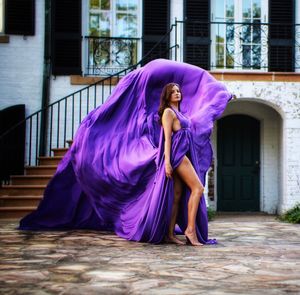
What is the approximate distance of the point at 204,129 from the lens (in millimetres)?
6609

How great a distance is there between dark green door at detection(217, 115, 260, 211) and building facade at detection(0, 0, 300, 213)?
2cm

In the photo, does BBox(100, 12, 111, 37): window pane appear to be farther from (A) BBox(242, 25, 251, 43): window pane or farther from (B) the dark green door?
(B) the dark green door

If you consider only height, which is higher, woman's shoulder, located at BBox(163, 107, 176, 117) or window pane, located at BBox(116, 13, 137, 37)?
window pane, located at BBox(116, 13, 137, 37)

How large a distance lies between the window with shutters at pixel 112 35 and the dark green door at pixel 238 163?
2683 mm

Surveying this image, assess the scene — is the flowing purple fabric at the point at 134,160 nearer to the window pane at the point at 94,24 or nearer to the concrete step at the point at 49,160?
the concrete step at the point at 49,160

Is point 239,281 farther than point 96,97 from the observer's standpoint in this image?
No

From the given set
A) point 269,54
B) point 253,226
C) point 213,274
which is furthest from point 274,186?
point 213,274

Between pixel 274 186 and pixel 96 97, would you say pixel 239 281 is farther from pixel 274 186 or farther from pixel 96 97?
pixel 274 186

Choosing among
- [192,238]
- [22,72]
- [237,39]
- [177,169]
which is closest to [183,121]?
[177,169]

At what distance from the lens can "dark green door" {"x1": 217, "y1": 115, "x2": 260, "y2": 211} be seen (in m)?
13.1

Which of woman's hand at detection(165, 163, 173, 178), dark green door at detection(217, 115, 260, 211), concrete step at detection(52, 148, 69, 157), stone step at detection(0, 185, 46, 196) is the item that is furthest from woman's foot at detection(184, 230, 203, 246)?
dark green door at detection(217, 115, 260, 211)

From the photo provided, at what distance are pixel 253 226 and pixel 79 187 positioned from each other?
298 cm

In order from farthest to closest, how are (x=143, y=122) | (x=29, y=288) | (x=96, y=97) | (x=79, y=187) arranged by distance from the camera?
(x=96, y=97) → (x=79, y=187) → (x=143, y=122) → (x=29, y=288)

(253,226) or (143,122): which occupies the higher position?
(143,122)
